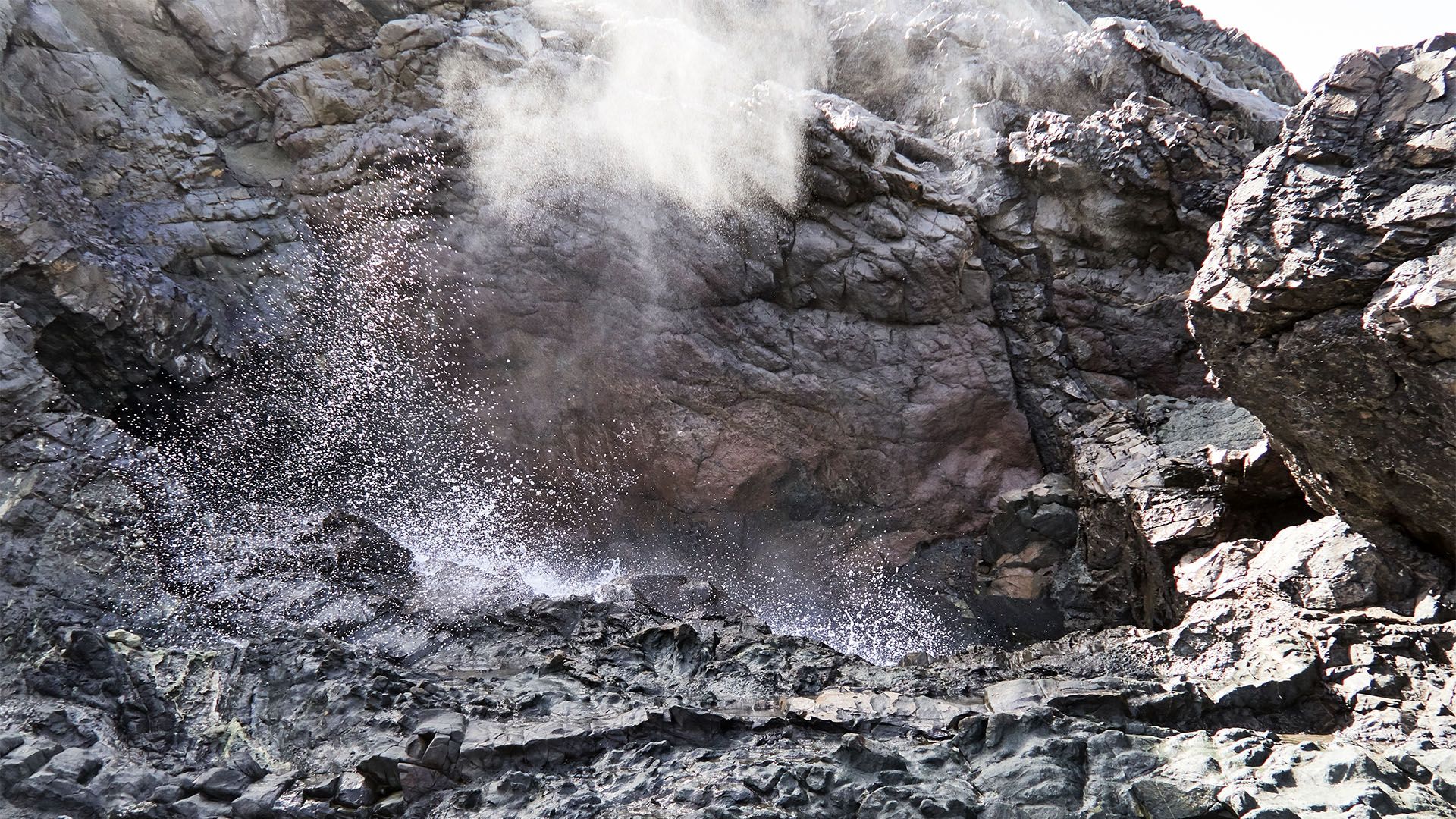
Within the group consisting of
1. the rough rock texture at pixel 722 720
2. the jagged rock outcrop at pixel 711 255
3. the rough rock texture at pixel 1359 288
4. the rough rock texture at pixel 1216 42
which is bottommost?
the rough rock texture at pixel 722 720

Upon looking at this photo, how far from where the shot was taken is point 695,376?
1109cm

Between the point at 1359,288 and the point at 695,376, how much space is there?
7.19 metres

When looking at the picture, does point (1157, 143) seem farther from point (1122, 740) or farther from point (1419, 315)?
point (1122, 740)

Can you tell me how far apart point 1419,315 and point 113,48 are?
521 inches

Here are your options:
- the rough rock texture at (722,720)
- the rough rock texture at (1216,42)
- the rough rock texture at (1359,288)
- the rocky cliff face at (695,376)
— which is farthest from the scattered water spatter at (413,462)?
the rough rock texture at (1216,42)

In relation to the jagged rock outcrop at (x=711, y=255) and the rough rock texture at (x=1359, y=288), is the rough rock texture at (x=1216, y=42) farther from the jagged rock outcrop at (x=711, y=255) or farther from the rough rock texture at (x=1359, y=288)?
the rough rock texture at (x=1359, y=288)

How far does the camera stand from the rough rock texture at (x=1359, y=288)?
16.8 ft

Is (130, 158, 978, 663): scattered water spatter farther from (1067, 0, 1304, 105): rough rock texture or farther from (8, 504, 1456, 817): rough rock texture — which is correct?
(1067, 0, 1304, 105): rough rock texture

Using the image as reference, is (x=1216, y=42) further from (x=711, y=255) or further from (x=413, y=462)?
(x=413, y=462)

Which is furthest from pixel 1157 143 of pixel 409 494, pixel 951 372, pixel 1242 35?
pixel 409 494

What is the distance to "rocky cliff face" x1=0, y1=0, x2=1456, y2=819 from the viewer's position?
5.77m

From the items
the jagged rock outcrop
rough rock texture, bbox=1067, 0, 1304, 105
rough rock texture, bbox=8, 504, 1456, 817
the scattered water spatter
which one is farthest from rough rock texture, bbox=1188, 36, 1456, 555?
rough rock texture, bbox=1067, 0, 1304, 105

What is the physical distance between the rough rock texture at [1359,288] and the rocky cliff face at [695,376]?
4 centimetres

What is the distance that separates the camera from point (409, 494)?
1065 cm
